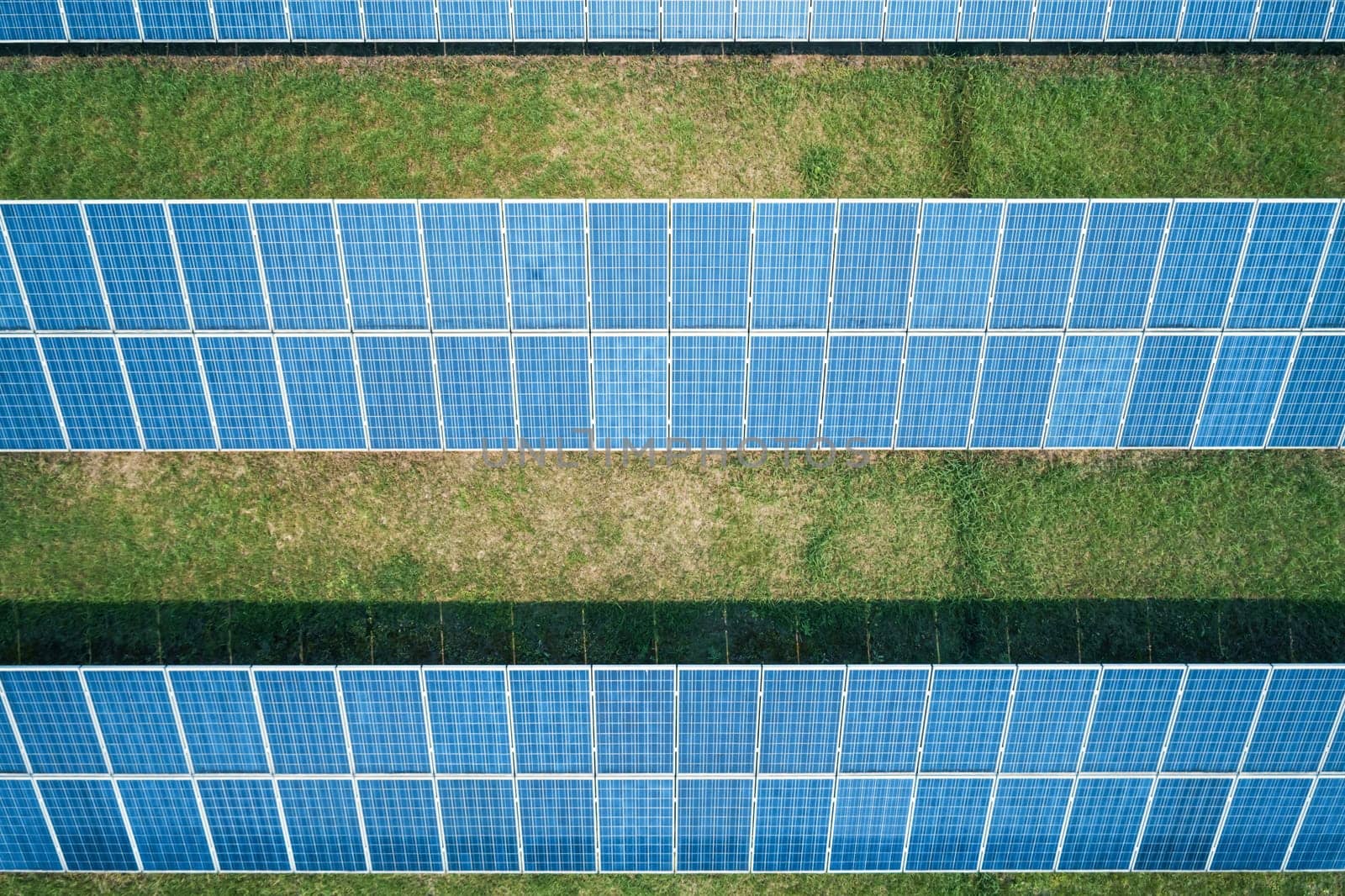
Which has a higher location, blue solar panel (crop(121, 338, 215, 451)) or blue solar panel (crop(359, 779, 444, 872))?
blue solar panel (crop(121, 338, 215, 451))

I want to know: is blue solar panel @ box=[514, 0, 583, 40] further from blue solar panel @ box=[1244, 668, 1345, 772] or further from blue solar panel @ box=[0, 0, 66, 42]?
blue solar panel @ box=[1244, 668, 1345, 772]

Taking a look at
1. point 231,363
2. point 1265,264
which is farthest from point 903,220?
point 231,363

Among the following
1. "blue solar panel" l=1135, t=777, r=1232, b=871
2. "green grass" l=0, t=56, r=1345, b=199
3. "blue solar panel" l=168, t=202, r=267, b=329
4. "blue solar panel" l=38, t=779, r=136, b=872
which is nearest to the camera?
"blue solar panel" l=168, t=202, r=267, b=329

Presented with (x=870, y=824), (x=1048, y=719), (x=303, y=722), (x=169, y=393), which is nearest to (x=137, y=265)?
(x=169, y=393)

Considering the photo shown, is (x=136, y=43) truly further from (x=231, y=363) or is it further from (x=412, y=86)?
(x=231, y=363)

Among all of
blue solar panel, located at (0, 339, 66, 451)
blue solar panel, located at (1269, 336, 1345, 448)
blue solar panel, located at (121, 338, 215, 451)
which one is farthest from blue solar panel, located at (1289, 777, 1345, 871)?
blue solar panel, located at (0, 339, 66, 451)

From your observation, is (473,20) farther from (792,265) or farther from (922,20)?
(922,20)
